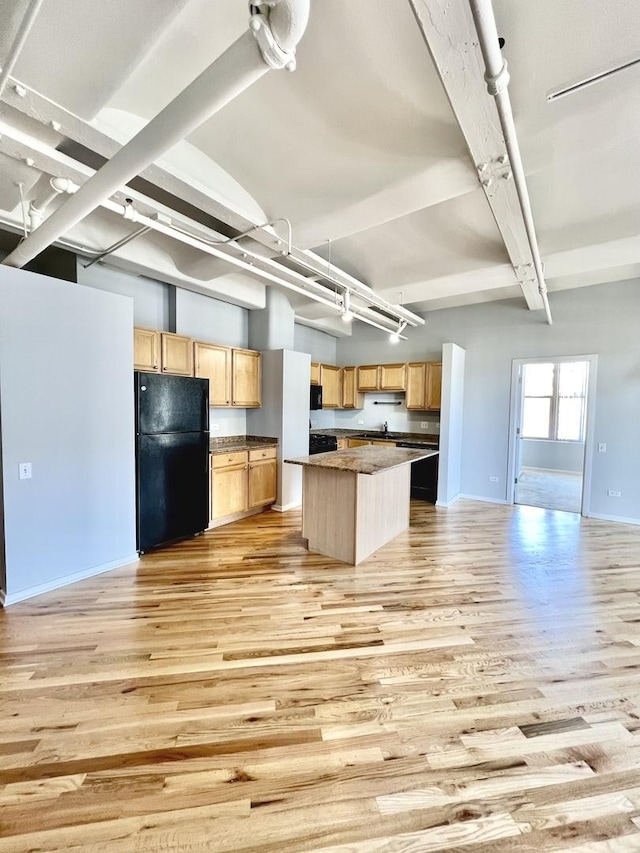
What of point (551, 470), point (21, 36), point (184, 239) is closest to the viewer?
point (21, 36)

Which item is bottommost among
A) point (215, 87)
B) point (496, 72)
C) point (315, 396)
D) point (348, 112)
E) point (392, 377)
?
point (315, 396)

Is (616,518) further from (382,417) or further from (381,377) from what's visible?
(381,377)

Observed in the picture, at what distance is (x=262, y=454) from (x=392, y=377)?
3.03 meters

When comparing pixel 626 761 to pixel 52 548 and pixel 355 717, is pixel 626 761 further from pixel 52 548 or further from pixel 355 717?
pixel 52 548

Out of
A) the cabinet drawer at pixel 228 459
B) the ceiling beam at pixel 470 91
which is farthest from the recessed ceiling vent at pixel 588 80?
the cabinet drawer at pixel 228 459

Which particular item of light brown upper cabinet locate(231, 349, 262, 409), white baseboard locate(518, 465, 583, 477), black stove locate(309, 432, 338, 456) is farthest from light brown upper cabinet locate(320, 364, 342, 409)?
white baseboard locate(518, 465, 583, 477)

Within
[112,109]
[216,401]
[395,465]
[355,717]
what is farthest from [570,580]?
[112,109]

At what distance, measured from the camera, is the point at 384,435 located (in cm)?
684

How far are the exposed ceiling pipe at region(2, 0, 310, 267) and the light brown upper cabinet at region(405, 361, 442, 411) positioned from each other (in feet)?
17.2

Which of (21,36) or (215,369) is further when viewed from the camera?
(215,369)

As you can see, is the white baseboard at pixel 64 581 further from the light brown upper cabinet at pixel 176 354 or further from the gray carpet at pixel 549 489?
the gray carpet at pixel 549 489

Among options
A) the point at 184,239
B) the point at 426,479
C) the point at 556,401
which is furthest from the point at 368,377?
the point at 556,401

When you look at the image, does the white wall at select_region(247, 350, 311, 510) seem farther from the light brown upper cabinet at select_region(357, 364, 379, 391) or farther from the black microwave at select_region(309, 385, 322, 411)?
the light brown upper cabinet at select_region(357, 364, 379, 391)

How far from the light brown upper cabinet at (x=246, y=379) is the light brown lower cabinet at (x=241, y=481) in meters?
0.75
